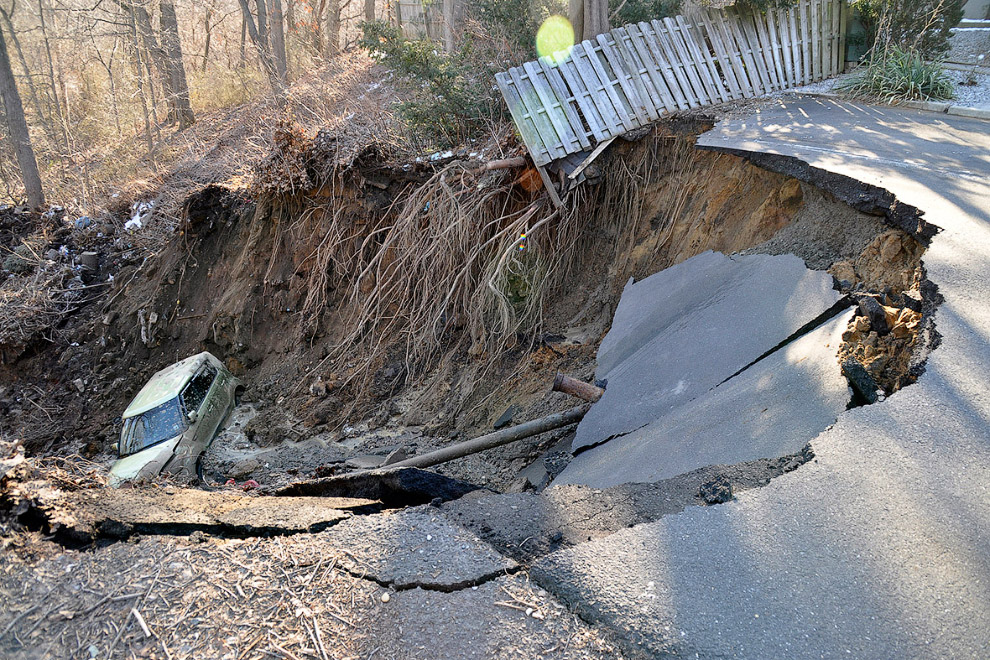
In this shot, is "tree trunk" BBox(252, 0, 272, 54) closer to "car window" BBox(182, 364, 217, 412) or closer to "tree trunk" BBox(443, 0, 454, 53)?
"tree trunk" BBox(443, 0, 454, 53)

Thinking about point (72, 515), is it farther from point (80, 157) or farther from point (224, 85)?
point (224, 85)

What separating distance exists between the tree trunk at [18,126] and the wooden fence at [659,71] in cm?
1075

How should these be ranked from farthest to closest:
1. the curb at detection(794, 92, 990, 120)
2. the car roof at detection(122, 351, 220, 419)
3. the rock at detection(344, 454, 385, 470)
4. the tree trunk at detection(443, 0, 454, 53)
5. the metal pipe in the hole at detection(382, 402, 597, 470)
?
the tree trunk at detection(443, 0, 454, 53)
the car roof at detection(122, 351, 220, 419)
the curb at detection(794, 92, 990, 120)
the rock at detection(344, 454, 385, 470)
the metal pipe in the hole at detection(382, 402, 597, 470)

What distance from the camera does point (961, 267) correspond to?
383 centimetres

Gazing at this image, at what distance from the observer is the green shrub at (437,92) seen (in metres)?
8.59

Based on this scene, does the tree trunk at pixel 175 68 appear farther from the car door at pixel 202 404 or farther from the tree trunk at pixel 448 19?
the car door at pixel 202 404

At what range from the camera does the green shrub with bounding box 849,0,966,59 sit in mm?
8297

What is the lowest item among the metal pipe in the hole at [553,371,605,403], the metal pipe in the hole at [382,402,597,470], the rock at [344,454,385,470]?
the rock at [344,454,385,470]

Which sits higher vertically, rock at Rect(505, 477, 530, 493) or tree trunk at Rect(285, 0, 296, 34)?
tree trunk at Rect(285, 0, 296, 34)

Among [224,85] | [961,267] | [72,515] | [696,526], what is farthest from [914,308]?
[224,85]

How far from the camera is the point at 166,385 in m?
8.30

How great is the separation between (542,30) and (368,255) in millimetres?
4653

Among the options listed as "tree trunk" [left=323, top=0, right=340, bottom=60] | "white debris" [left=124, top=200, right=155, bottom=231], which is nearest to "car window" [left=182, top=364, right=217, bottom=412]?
"white debris" [left=124, top=200, right=155, bottom=231]

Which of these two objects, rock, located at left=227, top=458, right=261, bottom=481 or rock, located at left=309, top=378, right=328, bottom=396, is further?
rock, located at left=309, top=378, right=328, bottom=396
